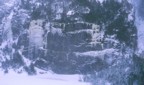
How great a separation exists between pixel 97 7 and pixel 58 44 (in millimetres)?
390

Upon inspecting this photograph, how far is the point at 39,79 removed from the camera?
204 centimetres

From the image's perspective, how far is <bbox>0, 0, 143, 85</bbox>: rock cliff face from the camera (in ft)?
6.53

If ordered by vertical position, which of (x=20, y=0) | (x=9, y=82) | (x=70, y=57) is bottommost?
(x=9, y=82)

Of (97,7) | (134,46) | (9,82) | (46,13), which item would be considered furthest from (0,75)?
(134,46)

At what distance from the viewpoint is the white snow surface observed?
2.00 metres

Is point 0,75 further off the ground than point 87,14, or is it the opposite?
point 87,14

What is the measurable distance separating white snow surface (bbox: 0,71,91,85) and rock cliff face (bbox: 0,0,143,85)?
0.04m

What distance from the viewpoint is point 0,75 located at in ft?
6.88

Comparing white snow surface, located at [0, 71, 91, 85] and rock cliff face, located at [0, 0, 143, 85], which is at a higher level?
rock cliff face, located at [0, 0, 143, 85]

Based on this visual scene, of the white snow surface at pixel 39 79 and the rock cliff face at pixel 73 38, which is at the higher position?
the rock cliff face at pixel 73 38

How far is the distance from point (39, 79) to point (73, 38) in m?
0.39

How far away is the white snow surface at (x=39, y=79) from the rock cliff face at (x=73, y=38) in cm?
4

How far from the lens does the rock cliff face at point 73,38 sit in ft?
6.53

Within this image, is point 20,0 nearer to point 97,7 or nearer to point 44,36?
point 44,36
